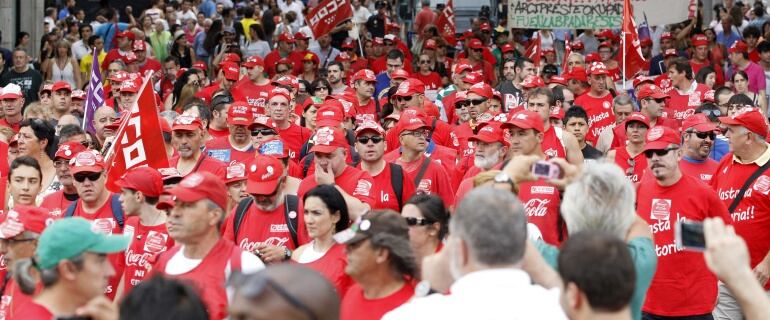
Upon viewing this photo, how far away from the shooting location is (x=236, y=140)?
12398mm

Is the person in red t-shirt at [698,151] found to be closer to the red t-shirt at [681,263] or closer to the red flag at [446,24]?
the red t-shirt at [681,263]

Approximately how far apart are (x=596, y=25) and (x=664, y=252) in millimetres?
12898

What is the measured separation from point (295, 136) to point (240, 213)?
15.2 ft

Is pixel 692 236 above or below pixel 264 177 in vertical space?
above

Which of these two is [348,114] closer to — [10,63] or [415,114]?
[415,114]

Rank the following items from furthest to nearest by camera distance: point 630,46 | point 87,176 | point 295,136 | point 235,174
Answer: point 630,46 < point 295,136 < point 235,174 < point 87,176

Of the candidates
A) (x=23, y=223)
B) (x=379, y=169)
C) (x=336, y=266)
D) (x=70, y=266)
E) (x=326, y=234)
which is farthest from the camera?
(x=379, y=169)

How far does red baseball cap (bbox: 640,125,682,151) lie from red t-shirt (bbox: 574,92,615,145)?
19.2 feet

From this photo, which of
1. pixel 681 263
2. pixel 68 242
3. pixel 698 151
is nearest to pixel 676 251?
pixel 681 263

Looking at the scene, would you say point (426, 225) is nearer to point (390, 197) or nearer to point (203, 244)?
point (203, 244)

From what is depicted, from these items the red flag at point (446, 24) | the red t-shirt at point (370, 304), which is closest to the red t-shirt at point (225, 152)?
the red t-shirt at point (370, 304)

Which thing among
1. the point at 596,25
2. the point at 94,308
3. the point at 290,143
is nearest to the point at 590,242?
the point at 94,308

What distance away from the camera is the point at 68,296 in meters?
5.61

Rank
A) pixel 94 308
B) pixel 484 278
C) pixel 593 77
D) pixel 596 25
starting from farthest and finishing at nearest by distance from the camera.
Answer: pixel 596 25 → pixel 593 77 → pixel 94 308 → pixel 484 278
